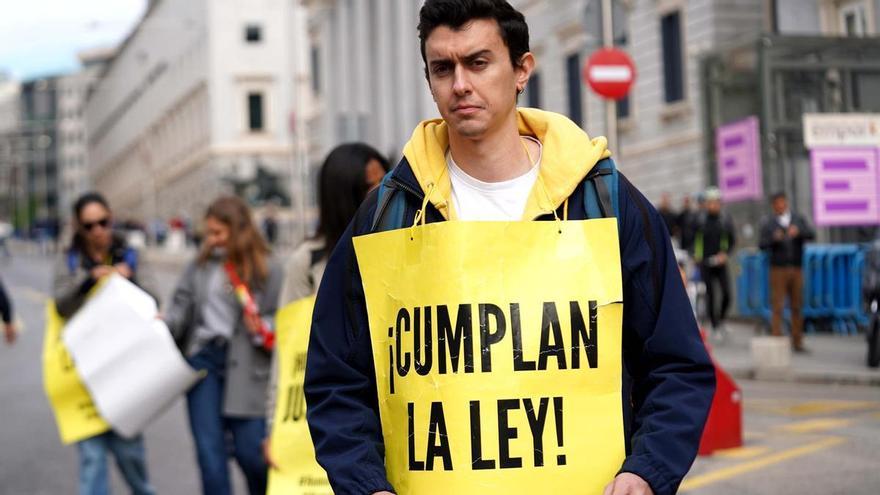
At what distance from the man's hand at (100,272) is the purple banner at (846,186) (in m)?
14.2

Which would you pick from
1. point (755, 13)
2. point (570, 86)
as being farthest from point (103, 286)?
point (570, 86)

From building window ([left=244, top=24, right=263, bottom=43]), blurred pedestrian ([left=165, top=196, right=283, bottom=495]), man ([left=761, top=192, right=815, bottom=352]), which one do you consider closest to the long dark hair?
blurred pedestrian ([left=165, top=196, right=283, bottom=495])

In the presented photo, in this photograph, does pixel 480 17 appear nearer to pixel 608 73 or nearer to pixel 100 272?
pixel 100 272

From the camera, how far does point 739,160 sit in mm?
21281

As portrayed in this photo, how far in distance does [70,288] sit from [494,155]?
14.1ft

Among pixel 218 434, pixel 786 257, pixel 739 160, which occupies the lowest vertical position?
pixel 218 434

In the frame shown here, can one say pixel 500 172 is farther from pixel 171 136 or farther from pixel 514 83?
pixel 171 136

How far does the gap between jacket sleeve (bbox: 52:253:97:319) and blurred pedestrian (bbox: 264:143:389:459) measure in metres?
2.00

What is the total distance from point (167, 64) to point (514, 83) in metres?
94.7

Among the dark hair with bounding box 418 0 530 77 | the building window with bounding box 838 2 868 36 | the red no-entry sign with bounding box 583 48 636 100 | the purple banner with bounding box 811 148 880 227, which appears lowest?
the dark hair with bounding box 418 0 530 77

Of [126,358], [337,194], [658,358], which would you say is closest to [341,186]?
[337,194]

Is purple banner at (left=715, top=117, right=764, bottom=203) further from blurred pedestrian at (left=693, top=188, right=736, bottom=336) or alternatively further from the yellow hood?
the yellow hood

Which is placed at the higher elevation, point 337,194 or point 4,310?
point 337,194

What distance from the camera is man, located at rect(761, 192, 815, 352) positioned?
1586 centimetres
